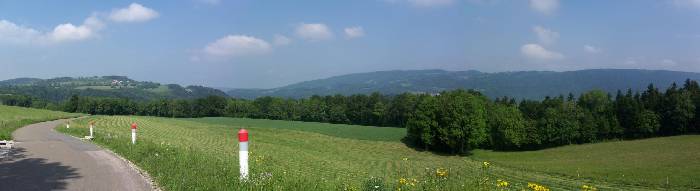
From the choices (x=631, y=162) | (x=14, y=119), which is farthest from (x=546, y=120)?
(x=14, y=119)

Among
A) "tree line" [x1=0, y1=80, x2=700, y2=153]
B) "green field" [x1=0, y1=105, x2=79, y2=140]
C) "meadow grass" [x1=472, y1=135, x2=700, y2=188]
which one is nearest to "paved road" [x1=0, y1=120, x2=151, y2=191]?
"green field" [x1=0, y1=105, x2=79, y2=140]

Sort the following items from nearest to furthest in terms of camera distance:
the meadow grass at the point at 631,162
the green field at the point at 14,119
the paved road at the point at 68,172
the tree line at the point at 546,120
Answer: the paved road at the point at 68,172 → the green field at the point at 14,119 → the meadow grass at the point at 631,162 → the tree line at the point at 546,120

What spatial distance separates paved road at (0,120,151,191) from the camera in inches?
329

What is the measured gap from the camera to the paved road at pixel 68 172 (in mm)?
8359

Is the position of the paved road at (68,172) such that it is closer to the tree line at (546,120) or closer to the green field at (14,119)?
the green field at (14,119)

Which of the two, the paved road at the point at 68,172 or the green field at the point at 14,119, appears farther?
the green field at the point at 14,119

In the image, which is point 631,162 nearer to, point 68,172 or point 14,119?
point 68,172

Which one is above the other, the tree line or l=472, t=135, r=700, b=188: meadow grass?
the tree line

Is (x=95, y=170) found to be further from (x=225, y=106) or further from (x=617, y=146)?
(x=225, y=106)

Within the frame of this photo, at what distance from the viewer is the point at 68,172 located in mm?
9875

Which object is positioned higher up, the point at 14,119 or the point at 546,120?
the point at 14,119

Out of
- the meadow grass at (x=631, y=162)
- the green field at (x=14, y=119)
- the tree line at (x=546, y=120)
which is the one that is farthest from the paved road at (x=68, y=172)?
the tree line at (x=546, y=120)

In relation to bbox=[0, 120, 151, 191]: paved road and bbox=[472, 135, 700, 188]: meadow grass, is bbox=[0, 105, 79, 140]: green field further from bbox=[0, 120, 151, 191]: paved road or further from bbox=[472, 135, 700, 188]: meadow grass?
bbox=[472, 135, 700, 188]: meadow grass

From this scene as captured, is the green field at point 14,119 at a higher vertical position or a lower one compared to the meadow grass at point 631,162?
higher
